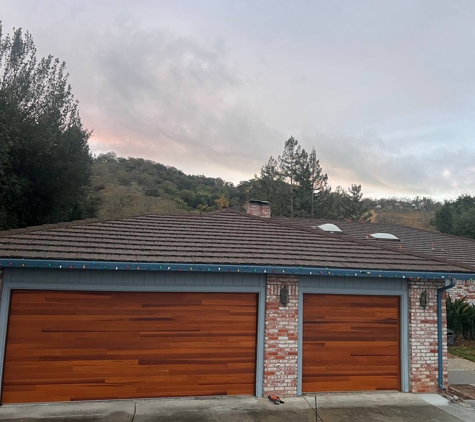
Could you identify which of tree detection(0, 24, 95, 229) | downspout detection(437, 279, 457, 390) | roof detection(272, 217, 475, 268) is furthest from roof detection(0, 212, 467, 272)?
tree detection(0, 24, 95, 229)

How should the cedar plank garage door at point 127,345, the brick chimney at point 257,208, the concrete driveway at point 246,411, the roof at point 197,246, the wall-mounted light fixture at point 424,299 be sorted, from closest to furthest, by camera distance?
the concrete driveway at point 246,411 < the cedar plank garage door at point 127,345 < the roof at point 197,246 < the wall-mounted light fixture at point 424,299 < the brick chimney at point 257,208

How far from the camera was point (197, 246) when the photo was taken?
668 centimetres

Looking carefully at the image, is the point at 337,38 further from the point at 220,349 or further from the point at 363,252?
the point at 220,349

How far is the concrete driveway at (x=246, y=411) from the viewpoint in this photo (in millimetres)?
4984

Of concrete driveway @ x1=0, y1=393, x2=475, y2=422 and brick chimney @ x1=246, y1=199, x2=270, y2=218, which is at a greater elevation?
brick chimney @ x1=246, y1=199, x2=270, y2=218

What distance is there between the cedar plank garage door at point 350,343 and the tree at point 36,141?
13.7 metres

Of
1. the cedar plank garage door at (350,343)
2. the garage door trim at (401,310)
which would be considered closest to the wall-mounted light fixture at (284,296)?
the garage door trim at (401,310)

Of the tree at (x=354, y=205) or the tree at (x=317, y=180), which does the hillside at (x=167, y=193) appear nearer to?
the tree at (x=317, y=180)

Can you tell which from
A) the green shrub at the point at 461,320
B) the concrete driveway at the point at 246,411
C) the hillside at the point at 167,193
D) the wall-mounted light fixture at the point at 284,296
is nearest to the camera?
the concrete driveway at the point at 246,411

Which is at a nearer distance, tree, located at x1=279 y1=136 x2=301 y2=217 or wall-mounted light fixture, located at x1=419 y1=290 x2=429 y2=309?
wall-mounted light fixture, located at x1=419 y1=290 x2=429 y2=309

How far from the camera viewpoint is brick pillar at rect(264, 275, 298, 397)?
19.9 feet

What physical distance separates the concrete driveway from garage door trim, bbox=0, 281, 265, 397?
26.1 inches

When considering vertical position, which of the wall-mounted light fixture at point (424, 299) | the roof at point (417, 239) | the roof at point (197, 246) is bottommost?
the wall-mounted light fixture at point (424, 299)

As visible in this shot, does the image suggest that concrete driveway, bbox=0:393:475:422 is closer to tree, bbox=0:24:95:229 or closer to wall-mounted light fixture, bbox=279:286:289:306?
wall-mounted light fixture, bbox=279:286:289:306
